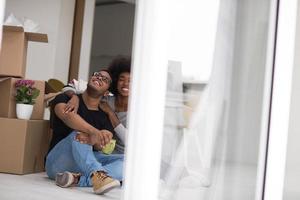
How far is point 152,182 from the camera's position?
1.24m

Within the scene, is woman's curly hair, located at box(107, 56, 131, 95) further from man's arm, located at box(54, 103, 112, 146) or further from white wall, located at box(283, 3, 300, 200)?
white wall, located at box(283, 3, 300, 200)

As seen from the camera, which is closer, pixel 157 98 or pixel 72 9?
pixel 157 98

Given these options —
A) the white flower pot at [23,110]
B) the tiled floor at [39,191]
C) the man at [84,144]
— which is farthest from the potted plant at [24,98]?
the tiled floor at [39,191]

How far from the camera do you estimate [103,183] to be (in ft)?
7.64

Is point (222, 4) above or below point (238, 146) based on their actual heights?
above

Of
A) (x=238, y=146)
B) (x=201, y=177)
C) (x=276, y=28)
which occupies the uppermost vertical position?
(x=276, y=28)

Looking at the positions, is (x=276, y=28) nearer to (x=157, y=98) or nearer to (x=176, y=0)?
(x=176, y=0)

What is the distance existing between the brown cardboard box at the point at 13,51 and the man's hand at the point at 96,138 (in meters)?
0.72

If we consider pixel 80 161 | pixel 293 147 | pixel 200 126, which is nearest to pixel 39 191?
pixel 80 161

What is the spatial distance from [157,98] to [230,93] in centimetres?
34

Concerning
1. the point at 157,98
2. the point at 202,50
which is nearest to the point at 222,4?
the point at 202,50

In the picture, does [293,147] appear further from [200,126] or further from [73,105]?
[73,105]

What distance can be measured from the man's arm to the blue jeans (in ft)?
0.19

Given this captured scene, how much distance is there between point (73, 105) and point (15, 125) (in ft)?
1.50
